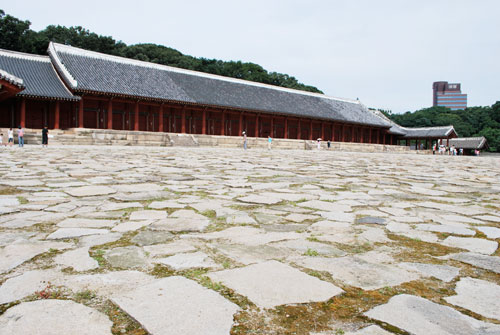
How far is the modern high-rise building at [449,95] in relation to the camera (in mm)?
179875

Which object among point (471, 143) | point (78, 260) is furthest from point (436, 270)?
point (471, 143)

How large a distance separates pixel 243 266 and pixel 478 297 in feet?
3.65

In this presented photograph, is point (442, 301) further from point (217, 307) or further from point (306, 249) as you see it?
point (217, 307)

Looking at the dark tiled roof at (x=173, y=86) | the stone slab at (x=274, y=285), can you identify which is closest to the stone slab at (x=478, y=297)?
the stone slab at (x=274, y=285)

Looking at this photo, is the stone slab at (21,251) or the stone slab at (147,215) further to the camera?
the stone slab at (147,215)

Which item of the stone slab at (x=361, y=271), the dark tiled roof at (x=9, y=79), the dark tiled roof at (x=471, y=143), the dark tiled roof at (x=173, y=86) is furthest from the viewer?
the dark tiled roof at (x=471, y=143)

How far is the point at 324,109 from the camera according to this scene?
37969 mm

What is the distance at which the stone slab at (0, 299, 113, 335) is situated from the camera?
1.28 meters

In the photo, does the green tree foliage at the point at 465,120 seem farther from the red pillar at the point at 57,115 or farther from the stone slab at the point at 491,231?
the stone slab at the point at 491,231

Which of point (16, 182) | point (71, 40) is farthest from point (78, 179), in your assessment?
point (71, 40)

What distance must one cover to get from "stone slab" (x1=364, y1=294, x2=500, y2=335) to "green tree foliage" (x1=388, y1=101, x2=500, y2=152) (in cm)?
7500

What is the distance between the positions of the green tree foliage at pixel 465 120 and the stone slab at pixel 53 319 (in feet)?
249

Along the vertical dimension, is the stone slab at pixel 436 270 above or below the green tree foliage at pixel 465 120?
below

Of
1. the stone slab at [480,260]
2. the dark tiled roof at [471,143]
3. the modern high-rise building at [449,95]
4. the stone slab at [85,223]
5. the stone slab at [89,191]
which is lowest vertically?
the stone slab at [85,223]
